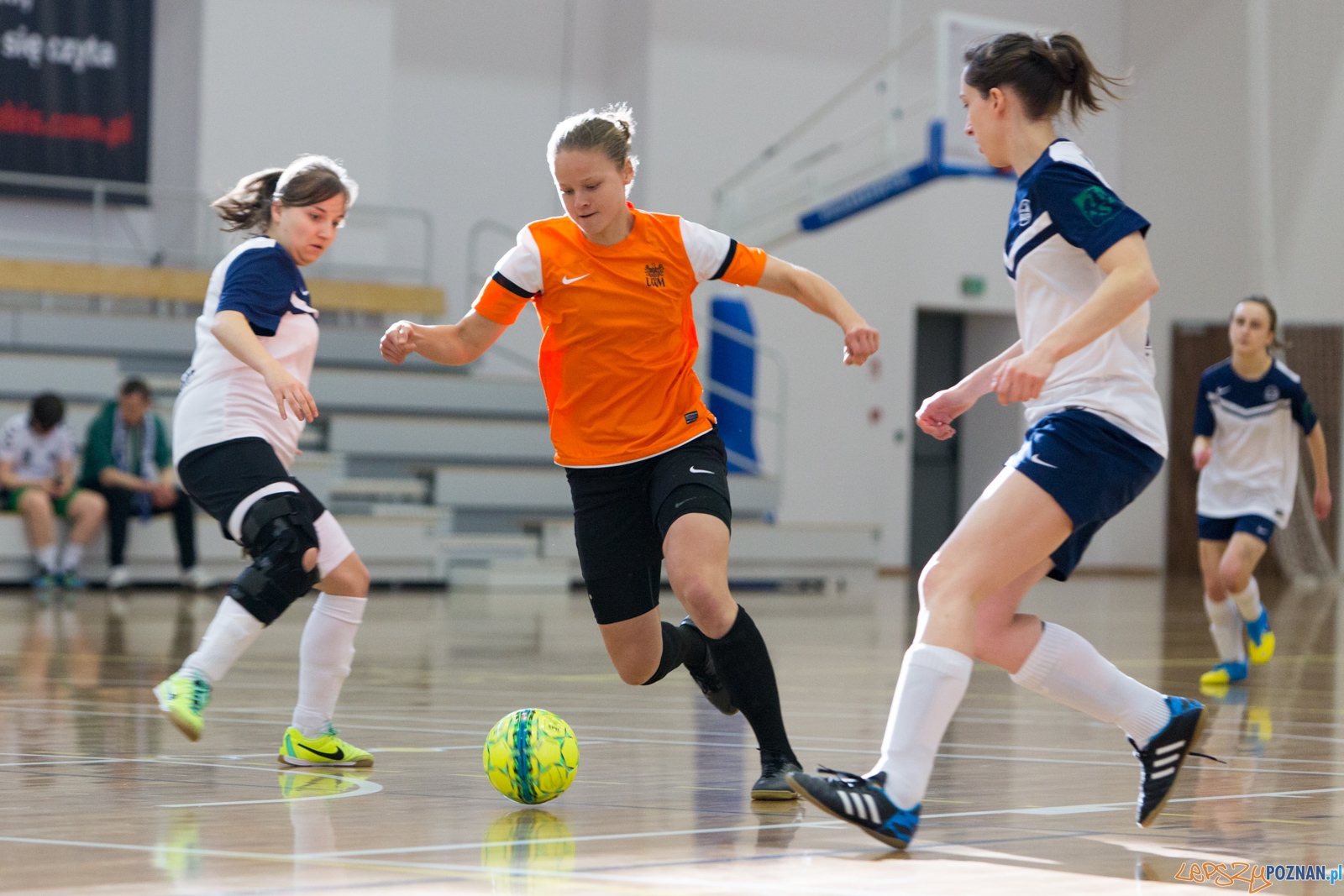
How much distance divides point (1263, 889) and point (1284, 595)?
11298 millimetres

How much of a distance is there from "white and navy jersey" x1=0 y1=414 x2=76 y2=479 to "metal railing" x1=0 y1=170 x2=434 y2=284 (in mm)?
2844

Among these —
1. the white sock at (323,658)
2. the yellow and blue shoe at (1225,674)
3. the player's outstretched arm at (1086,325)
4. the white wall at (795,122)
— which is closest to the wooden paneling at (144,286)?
the white wall at (795,122)

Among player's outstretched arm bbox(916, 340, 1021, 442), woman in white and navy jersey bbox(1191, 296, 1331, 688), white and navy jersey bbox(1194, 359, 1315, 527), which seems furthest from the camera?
white and navy jersey bbox(1194, 359, 1315, 527)

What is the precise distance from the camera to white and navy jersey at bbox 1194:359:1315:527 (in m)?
6.04

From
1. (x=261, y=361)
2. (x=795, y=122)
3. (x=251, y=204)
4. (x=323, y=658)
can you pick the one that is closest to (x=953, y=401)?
(x=261, y=361)

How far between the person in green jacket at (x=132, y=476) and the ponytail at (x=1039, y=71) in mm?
8068

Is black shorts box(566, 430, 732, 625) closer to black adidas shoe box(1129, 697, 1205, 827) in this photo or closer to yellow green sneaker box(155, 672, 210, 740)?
yellow green sneaker box(155, 672, 210, 740)

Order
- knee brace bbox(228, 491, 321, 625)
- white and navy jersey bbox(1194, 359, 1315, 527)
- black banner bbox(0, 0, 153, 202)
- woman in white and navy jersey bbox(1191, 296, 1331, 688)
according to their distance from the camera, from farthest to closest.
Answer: black banner bbox(0, 0, 153, 202) < white and navy jersey bbox(1194, 359, 1315, 527) < woman in white and navy jersey bbox(1191, 296, 1331, 688) < knee brace bbox(228, 491, 321, 625)

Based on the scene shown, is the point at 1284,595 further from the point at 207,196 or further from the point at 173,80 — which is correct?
the point at 173,80

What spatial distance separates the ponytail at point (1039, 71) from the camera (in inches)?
103

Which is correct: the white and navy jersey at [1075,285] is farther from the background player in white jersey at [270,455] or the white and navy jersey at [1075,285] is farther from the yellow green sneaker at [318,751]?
the yellow green sneaker at [318,751]

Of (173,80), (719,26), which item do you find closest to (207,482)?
(173,80)

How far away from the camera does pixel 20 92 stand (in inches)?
483

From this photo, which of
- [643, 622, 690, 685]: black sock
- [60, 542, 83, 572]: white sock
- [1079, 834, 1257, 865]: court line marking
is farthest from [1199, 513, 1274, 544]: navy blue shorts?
[60, 542, 83, 572]: white sock
